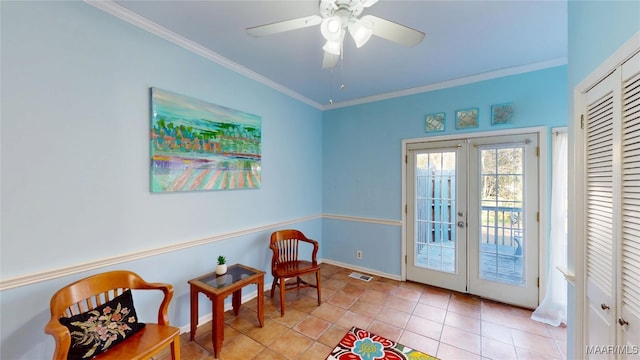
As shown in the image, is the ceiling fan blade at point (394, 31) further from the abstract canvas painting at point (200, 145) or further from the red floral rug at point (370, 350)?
the red floral rug at point (370, 350)

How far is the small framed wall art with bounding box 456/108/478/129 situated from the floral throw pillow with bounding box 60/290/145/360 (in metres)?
3.62

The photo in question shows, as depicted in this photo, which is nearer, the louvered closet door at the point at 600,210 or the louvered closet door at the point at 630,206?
the louvered closet door at the point at 630,206

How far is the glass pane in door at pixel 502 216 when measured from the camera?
8.77 ft

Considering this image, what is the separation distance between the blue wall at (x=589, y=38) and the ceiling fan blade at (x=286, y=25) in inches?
52.0

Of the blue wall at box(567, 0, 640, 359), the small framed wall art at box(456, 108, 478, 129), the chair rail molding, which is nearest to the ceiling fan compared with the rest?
the blue wall at box(567, 0, 640, 359)

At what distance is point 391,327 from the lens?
7.50 feet

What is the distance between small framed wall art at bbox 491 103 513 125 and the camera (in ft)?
8.83

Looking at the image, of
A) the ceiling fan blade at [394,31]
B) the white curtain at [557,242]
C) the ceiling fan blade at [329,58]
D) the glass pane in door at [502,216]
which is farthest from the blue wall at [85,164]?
the white curtain at [557,242]

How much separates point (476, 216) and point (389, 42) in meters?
2.22

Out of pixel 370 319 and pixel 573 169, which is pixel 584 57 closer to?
pixel 573 169

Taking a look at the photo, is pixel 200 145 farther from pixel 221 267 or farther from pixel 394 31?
pixel 394 31

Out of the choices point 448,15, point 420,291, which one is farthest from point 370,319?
point 448,15

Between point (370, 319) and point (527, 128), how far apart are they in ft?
8.69

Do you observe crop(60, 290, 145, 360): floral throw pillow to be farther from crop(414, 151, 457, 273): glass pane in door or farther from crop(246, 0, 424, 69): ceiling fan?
crop(414, 151, 457, 273): glass pane in door
